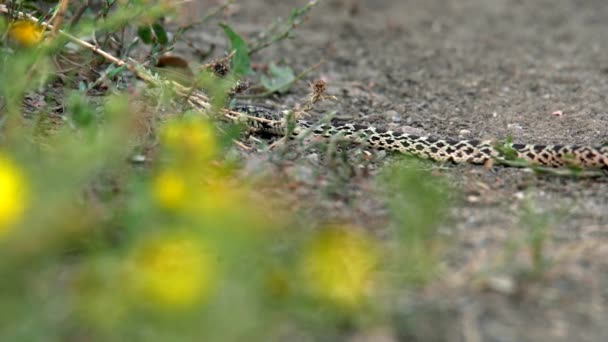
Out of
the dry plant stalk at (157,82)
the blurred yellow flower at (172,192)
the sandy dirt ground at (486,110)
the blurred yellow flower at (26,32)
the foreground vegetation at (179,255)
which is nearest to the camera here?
the foreground vegetation at (179,255)

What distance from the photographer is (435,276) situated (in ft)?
10.9

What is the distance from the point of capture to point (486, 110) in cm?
687

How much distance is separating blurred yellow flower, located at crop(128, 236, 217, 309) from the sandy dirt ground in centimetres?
79

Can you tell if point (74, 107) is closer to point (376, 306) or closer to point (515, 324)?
point (376, 306)

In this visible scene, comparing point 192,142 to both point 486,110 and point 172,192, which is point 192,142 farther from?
point 486,110

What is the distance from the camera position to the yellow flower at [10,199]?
2.61m

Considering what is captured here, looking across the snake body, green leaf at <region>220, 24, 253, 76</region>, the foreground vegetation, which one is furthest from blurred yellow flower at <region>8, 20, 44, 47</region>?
the snake body

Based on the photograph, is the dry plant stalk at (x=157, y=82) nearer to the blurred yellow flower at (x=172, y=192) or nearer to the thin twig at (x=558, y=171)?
the thin twig at (x=558, y=171)

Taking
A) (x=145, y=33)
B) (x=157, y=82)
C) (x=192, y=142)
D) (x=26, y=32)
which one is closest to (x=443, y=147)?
(x=157, y=82)

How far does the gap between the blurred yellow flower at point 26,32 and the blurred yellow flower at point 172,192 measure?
204cm

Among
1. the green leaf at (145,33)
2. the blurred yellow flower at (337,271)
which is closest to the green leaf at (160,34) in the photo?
the green leaf at (145,33)

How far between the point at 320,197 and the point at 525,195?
1068 millimetres

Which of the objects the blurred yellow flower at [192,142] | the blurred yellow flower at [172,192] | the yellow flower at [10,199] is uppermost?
the blurred yellow flower at [192,142]

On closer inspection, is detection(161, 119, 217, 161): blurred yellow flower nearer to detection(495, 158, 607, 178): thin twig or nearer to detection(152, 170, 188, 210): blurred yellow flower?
detection(152, 170, 188, 210): blurred yellow flower
